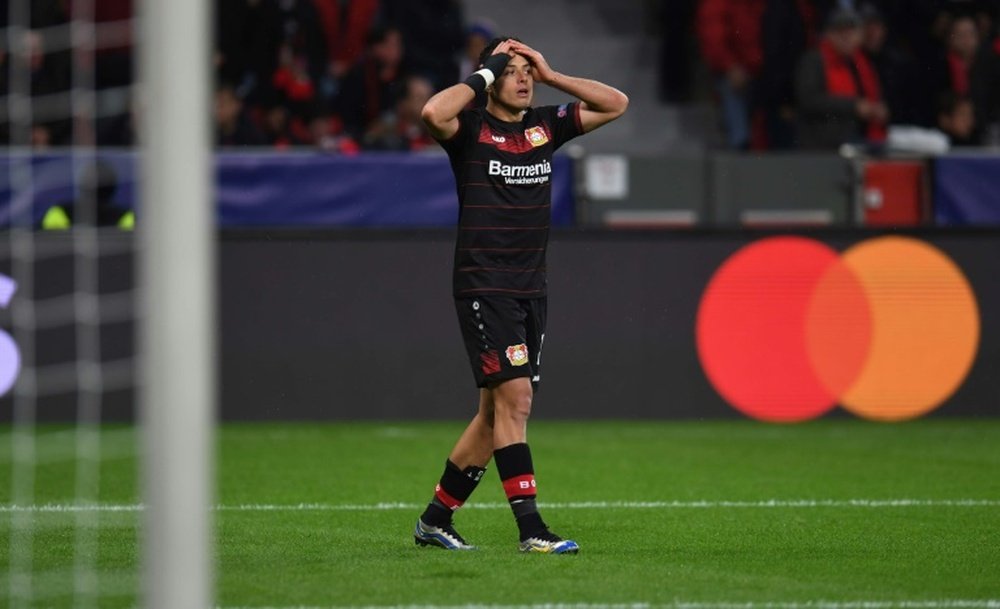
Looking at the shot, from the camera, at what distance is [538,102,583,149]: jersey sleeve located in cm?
776

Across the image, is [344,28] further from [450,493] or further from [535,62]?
[450,493]

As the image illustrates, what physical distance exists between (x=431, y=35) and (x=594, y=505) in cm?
808

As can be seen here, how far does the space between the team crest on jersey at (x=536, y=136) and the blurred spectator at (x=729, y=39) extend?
349 inches

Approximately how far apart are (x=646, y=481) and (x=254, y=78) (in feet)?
22.5

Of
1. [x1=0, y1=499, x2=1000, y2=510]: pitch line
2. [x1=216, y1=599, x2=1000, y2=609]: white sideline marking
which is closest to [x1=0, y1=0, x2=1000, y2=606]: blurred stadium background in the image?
[x1=0, y1=499, x2=1000, y2=510]: pitch line

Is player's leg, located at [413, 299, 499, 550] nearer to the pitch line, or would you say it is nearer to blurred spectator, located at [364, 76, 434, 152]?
the pitch line

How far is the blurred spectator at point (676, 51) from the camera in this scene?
17.2 m

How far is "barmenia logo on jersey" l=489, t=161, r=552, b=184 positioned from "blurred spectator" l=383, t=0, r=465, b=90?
8365 millimetres

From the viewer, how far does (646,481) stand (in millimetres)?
10125

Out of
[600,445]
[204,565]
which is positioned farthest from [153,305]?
[600,445]

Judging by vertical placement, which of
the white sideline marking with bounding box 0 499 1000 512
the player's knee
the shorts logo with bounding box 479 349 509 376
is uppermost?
the shorts logo with bounding box 479 349 509 376

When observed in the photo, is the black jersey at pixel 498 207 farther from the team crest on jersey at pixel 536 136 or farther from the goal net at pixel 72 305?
the goal net at pixel 72 305

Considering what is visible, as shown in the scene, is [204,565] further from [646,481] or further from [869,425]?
[869,425]

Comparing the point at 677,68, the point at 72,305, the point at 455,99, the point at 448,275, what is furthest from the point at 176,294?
the point at 677,68
